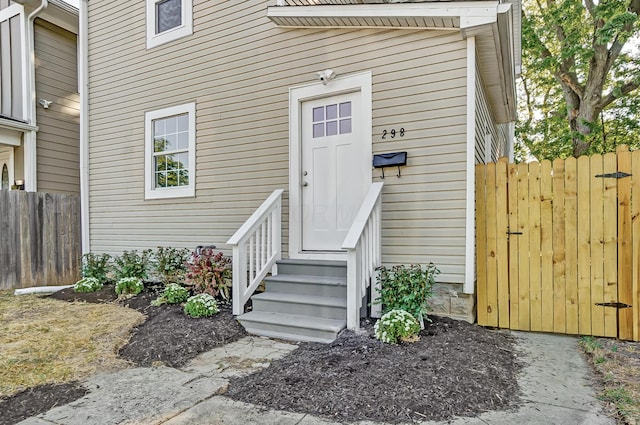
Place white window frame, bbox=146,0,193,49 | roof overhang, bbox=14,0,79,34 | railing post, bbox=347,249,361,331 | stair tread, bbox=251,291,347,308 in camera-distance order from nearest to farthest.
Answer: railing post, bbox=347,249,361,331, stair tread, bbox=251,291,347,308, white window frame, bbox=146,0,193,49, roof overhang, bbox=14,0,79,34

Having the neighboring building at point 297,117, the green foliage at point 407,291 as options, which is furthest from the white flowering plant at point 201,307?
the green foliage at point 407,291

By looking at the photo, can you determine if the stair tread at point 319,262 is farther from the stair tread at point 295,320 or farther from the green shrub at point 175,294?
the green shrub at point 175,294

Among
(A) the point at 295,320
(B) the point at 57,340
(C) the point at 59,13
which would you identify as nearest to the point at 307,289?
(A) the point at 295,320

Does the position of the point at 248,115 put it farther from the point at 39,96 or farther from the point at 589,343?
the point at 39,96

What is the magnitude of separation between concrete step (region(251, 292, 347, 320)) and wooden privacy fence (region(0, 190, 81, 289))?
14.9 feet

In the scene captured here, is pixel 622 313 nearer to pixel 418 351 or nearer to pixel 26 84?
pixel 418 351

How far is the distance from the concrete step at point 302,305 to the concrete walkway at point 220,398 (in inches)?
23.2

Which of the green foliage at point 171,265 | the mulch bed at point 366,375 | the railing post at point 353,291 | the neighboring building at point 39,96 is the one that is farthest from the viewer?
the neighboring building at point 39,96

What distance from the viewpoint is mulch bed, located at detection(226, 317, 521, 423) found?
2.31m

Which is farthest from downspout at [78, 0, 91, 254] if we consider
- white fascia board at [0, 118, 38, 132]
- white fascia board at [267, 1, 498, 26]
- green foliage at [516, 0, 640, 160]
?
green foliage at [516, 0, 640, 160]

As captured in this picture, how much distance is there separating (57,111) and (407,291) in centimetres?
827

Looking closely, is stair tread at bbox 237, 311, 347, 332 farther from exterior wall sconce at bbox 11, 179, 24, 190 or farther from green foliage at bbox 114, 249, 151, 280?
exterior wall sconce at bbox 11, 179, 24, 190

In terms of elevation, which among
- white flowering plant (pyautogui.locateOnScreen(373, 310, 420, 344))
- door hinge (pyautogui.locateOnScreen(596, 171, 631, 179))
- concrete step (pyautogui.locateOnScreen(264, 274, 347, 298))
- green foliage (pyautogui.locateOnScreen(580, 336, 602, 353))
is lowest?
green foliage (pyautogui.locateOnScreen(580, 336, 602, 353))

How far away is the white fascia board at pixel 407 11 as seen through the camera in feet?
12.2
